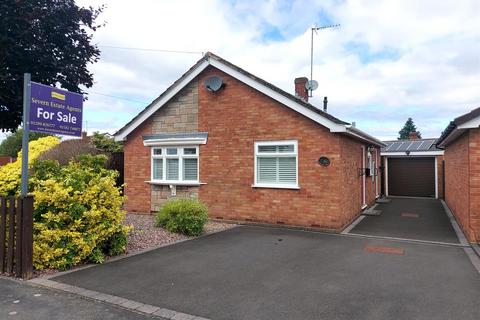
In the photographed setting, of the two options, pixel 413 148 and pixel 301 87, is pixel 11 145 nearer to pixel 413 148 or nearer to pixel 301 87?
pixel 301 87

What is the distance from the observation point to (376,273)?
6.05 m

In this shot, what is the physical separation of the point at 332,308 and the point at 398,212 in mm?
10517

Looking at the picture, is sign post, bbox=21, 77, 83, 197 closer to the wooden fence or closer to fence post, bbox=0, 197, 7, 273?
the wooden fence

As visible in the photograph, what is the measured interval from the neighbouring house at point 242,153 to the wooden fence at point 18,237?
21.0 feet

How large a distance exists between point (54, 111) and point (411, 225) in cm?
988

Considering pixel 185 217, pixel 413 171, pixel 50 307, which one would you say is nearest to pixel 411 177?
pixel 413 171

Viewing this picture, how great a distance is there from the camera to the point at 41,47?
37.3 ft

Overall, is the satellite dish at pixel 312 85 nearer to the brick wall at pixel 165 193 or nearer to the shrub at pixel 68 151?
the brick wall at pixel 165 193

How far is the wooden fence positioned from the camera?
565 cm

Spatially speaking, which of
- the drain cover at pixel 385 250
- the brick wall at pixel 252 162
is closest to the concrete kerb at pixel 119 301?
the drain cover at pixel 385 250

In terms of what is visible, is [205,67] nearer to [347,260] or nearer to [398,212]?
[347,260]

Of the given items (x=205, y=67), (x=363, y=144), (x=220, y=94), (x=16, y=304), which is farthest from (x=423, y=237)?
(x=16, y=304)

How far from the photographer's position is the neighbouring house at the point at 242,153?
1002 cm

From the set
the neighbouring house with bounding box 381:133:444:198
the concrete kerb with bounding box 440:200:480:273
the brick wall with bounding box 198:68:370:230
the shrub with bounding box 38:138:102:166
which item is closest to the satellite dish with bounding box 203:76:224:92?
the brick wall with bounding box 198:68:370:230
